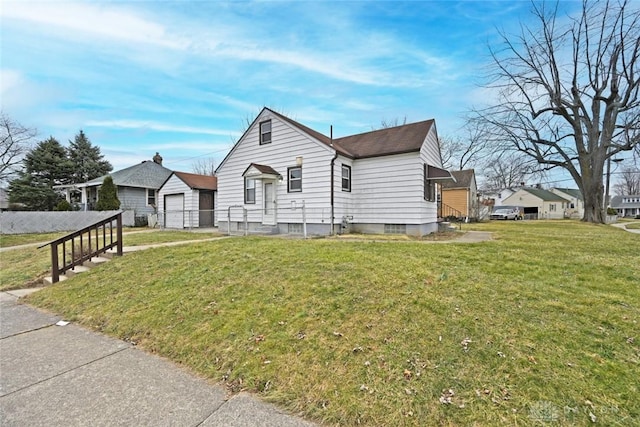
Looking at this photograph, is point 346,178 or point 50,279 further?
point 346,178

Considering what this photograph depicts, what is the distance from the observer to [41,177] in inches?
1232

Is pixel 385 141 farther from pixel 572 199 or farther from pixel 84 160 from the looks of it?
pixel 572 199

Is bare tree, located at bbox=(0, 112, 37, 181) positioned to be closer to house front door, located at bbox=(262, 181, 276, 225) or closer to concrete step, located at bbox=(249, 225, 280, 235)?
house front door, located at bbox=(262, 181, 276, 225)

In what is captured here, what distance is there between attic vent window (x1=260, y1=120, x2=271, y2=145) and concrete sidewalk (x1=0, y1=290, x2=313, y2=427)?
436 inches

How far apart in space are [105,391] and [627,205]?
9351 centimetres

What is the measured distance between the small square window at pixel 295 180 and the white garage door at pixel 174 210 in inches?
377

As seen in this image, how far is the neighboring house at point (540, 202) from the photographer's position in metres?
49.1

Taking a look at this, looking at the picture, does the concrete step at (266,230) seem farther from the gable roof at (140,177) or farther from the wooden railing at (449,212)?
the wooden railing at (449,212)

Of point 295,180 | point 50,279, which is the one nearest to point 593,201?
point 295,180

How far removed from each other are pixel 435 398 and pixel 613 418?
116cm

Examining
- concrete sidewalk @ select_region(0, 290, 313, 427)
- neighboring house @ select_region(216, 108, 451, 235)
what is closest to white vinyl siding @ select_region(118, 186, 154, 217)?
neighboring house @ select_region(216, 108, 451, 235)

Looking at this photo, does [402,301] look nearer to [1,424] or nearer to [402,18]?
[1,424]

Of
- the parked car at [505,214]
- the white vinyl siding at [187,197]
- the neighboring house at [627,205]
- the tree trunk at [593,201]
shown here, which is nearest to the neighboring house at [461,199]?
the tree trunk at [593,201]

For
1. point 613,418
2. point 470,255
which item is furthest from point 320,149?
point 613,418
